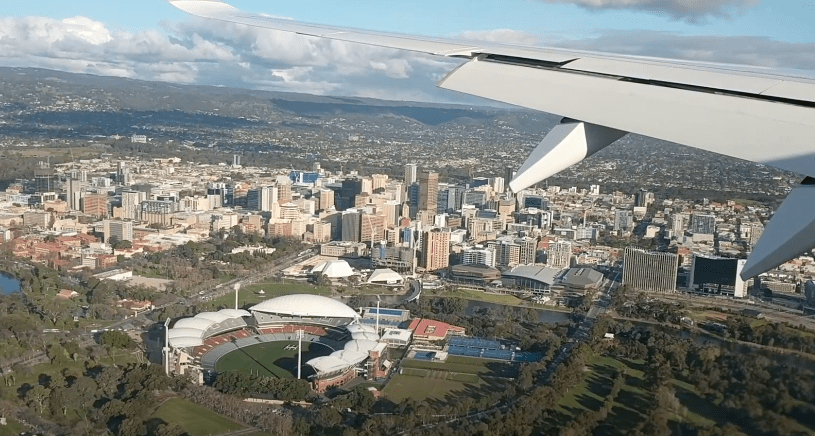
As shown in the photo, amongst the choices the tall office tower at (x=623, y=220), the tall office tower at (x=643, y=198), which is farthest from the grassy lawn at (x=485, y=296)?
the tall office tower at (x=643, y=198)

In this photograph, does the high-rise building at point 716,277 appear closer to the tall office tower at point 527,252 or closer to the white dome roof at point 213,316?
the tall office tower at point 527,252

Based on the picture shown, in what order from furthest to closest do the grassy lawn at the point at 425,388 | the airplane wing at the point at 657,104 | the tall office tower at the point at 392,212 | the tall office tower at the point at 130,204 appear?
the tall office tower at the point at 130,204, the tall office tower at the point at 392,212, the grassy lawn at the point at 425,388, the airplane wing at the point at 657,104

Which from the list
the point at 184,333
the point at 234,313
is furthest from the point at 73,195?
the point at 184,333

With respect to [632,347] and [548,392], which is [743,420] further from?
[632,347]

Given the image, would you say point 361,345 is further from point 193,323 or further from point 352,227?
point 352,227

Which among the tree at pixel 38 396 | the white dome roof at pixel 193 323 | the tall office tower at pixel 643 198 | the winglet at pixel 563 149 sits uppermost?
the winglet at pixel 563 149

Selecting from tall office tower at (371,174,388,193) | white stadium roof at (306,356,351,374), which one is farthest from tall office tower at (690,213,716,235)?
tall office tower at (371,174,388,193)
